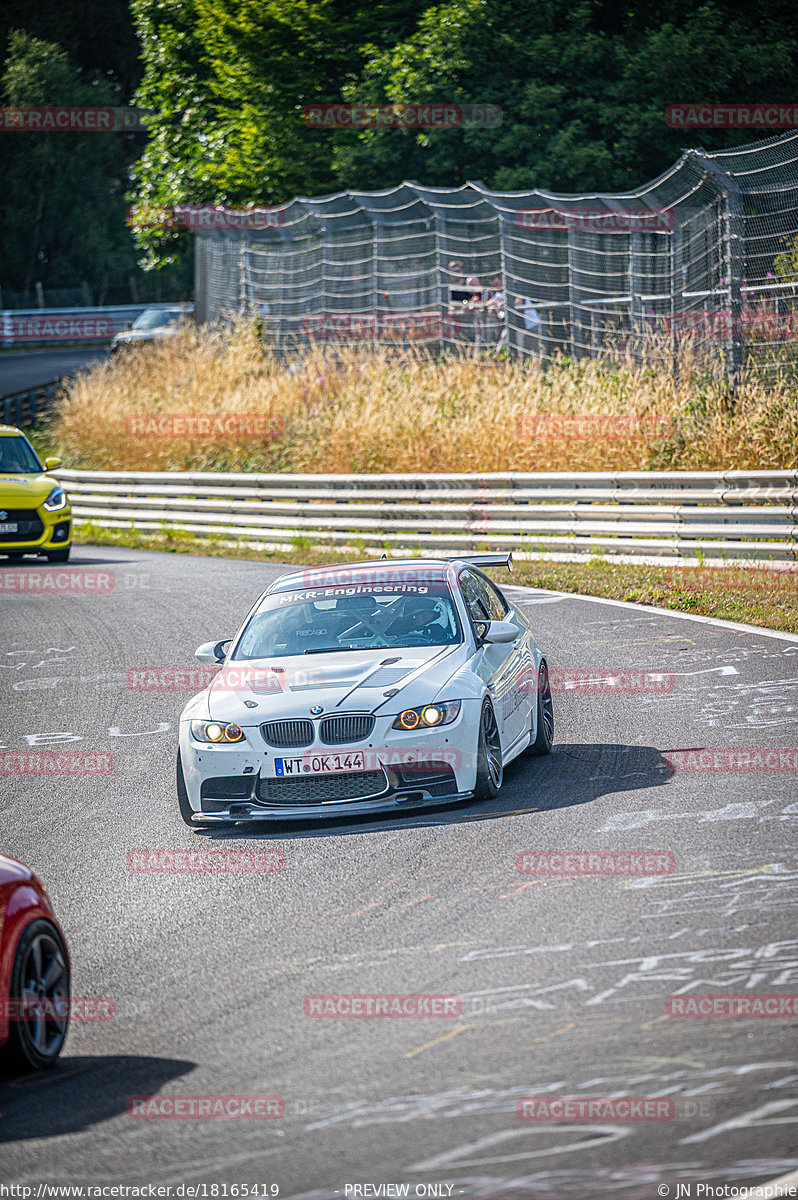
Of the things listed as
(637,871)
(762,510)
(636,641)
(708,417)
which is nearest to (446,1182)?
(637,871)

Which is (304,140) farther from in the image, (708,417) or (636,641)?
(636,641)

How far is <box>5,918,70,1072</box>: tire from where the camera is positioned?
4.93 meters

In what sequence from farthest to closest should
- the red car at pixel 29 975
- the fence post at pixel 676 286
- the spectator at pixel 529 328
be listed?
the spectator at pixel 529 328 → the fence post at pixel 676 286 → the red car at pixel 29 975

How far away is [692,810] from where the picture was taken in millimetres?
7984

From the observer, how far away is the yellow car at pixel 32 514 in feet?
73.2

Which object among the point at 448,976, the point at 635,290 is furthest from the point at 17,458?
the point at 448,976

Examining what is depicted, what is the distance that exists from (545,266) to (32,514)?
947cm

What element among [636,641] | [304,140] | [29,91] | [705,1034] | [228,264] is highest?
[29,91]

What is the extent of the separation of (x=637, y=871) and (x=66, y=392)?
3468 centimetres

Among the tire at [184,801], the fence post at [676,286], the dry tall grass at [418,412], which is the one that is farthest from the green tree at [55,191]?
the tire at [184,801]

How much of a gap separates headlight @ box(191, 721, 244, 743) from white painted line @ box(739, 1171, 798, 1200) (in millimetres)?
4892

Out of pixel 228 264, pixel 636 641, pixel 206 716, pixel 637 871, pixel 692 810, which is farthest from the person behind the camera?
pixel 228 264

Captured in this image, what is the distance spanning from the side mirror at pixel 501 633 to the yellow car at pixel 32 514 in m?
14.0

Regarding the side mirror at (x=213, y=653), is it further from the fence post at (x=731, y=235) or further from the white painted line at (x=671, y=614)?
the fence post at (x=731, y=235)
